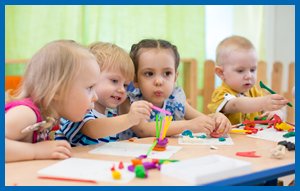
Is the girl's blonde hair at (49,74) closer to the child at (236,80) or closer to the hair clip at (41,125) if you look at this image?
the hair clip at (41,125)

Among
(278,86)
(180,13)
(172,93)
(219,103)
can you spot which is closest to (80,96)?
(172,93)

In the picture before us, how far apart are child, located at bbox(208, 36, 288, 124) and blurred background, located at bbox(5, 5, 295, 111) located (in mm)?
1286

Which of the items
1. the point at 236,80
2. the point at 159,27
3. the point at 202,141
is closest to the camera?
the point at 202,141

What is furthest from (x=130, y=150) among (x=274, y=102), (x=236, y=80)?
(x=236, y=80)

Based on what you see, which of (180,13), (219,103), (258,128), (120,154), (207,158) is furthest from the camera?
(180,13)

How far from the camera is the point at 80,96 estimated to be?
1.11m

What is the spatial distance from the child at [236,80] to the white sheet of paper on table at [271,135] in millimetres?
245

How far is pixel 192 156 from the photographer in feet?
3.47

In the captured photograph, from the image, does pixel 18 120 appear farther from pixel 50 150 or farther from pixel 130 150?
pixel 130 150

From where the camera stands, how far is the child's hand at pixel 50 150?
101 cm

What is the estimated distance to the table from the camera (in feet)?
2.74

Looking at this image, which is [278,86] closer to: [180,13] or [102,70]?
[180,13]

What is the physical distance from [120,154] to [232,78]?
92 cm

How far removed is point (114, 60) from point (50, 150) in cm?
48
